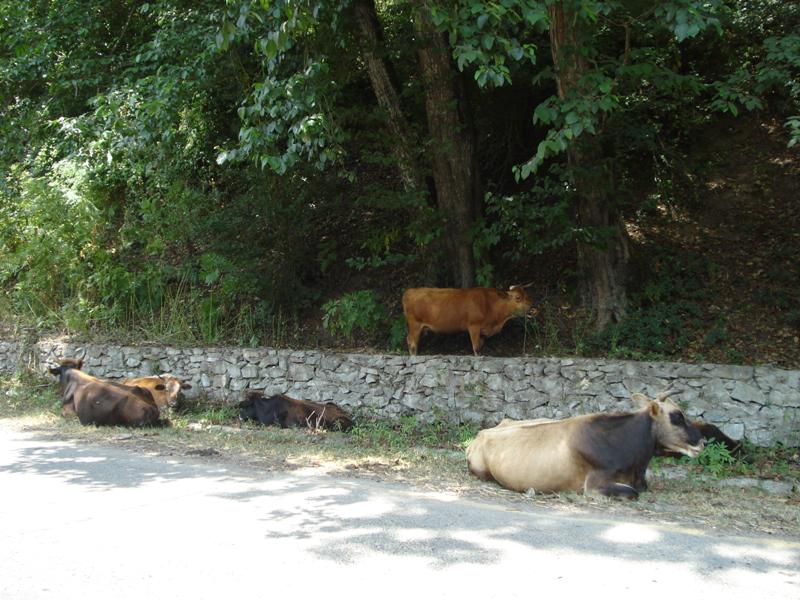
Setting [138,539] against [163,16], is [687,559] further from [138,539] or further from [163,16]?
[163,16]

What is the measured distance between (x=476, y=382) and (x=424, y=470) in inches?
117

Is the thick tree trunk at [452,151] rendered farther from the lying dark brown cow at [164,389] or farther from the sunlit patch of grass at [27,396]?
the sunlit patch of grass at [27,396]

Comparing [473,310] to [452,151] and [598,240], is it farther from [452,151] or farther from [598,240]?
[452,151]

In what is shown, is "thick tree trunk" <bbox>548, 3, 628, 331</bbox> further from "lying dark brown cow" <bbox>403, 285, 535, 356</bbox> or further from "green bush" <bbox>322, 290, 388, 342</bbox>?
"green bush" <bbox>322, 290, 388, 342</bbox>

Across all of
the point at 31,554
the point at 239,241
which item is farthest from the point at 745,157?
the point at 31,554

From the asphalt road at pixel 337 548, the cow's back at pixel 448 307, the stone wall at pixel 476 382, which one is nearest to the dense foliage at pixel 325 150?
the cow's back at pixel 448 307

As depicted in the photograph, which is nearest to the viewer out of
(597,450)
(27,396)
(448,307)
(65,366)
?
(597,450)

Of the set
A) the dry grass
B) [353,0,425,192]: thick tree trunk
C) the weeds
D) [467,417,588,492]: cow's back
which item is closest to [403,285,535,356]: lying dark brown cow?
the weeds

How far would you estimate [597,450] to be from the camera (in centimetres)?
768

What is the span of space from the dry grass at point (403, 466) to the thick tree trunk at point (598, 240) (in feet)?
12.3

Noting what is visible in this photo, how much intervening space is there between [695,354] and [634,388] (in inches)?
60.2

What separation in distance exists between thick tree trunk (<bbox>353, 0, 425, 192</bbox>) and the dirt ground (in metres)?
4.80

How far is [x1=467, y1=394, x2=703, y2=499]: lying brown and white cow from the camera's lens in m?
7.64

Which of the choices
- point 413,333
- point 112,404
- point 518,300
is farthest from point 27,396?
point 518,300
